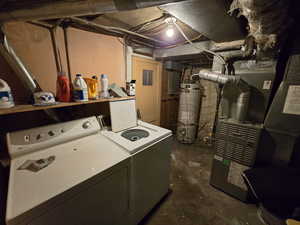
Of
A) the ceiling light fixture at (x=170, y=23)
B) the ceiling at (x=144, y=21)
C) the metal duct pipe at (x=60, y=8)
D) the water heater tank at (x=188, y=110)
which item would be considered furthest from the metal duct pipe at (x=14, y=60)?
the water heater tank at (x=188, y=110)

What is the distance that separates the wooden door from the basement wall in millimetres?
558

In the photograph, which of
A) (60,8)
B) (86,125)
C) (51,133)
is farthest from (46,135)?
(60,8)

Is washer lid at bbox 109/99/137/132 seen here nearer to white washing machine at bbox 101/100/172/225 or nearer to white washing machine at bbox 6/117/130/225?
white washing machine at bbox 101/100/172/225

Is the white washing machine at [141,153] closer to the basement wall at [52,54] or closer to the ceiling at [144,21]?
the basement wall at [52,54]

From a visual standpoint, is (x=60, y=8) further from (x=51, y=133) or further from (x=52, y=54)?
(x=51, y=133)

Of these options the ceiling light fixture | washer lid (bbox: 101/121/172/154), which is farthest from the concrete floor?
the ceiling light fixture

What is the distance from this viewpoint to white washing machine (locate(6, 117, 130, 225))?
2.27 feet

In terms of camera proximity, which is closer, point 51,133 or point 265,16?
point 265,16

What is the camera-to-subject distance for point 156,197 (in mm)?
1552

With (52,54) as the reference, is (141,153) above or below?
below

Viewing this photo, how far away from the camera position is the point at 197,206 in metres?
1.64

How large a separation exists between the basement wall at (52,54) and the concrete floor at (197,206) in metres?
1.81

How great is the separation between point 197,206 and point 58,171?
1.62 m

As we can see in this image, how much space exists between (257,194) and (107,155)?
4.34 feet
